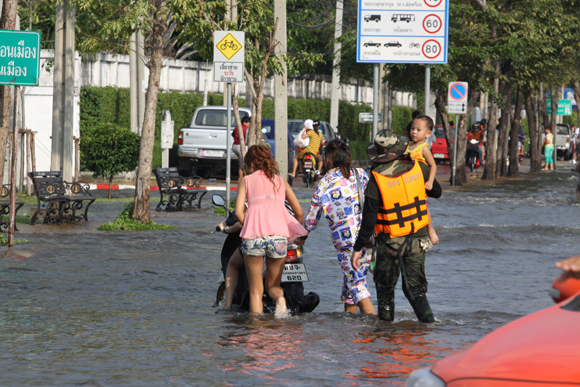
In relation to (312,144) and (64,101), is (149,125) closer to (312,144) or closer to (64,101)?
(64,101)

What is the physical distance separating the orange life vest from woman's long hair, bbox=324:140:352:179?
3.70 ft

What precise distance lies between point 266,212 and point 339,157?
2.92ft

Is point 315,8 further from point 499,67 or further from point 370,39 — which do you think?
point 370,39

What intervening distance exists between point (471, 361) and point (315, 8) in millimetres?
46674

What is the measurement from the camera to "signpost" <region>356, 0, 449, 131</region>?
18234 millimetres

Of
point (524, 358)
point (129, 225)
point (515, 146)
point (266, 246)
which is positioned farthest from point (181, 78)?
point (524, 358)

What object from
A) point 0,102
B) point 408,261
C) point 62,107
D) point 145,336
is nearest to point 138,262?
point 0,102

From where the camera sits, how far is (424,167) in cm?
759

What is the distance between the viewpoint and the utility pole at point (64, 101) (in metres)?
18.3

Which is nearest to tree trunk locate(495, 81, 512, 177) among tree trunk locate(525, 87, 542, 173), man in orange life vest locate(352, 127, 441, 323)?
tree trunk locate(525, 87, 542, 173)

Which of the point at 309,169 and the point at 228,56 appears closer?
the point at 228,56

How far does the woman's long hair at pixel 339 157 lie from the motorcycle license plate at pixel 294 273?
0.86 m

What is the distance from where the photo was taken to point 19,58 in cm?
1198

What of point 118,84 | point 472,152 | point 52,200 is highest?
point 118,84
